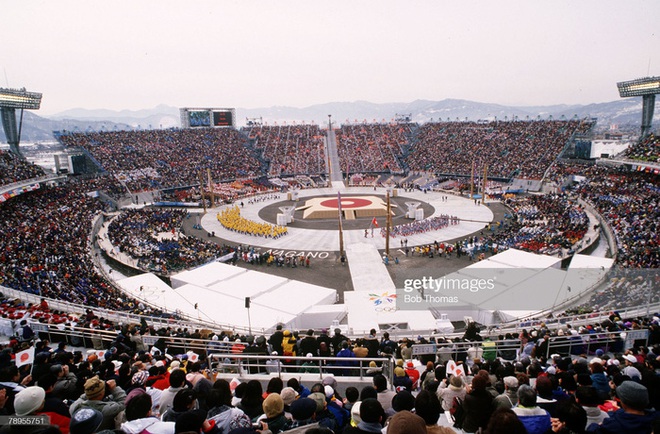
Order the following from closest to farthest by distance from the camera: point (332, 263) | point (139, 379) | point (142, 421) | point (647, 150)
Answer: point (142, 421), point (139, 379), point (332, 263), point (647, 150)

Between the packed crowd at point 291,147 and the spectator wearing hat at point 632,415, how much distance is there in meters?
70.6

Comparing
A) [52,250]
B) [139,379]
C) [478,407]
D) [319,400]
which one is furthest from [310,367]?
[52,250]

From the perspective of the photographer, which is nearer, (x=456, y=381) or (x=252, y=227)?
(x=456, y=381)

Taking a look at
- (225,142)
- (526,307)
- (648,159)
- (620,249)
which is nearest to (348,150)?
(225,142)

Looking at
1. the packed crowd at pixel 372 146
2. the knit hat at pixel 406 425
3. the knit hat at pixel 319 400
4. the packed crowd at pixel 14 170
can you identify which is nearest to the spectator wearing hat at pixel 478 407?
the knit hat at pixel 406 425

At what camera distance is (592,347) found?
1138 cm

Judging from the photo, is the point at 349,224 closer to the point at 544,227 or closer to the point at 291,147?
the point at 544,227

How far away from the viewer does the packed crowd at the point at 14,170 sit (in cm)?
3876

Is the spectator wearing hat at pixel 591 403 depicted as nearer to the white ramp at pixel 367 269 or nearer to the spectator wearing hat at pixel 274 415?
the spectator wearing hat at pixel 274 415

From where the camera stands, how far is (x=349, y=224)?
42500 mm

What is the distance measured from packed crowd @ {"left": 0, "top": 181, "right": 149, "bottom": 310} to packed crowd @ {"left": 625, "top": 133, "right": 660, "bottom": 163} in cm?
5288

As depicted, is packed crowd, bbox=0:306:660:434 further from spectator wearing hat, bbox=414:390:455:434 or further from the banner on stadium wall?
the banner on stadium wall

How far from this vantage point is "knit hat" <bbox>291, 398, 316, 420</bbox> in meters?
4.65

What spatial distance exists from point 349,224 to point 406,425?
38814mm
